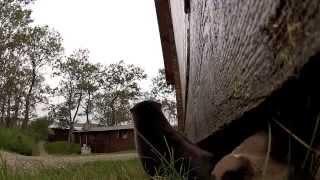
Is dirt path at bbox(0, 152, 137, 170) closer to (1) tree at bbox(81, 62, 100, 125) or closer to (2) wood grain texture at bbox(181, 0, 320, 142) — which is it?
(2) wood grain texture at bbox(181, 0, 320, 142)

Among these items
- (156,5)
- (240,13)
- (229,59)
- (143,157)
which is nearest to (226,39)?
(229,59)

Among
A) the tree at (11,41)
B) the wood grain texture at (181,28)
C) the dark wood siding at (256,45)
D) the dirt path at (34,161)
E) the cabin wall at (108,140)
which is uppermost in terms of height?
the tree at (11,41)

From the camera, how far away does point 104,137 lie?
181 ft

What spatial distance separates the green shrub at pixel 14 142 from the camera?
2492cm

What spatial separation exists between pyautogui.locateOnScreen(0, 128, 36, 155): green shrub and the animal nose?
24.7 m

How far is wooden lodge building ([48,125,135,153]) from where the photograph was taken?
54.0m

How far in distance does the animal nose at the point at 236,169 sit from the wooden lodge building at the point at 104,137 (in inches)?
2093

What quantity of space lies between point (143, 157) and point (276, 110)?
3.24ft

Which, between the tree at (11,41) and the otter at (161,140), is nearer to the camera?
the otter at (161,140)

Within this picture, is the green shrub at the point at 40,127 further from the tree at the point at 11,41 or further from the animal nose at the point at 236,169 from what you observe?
the animal nose at the point at 236,169

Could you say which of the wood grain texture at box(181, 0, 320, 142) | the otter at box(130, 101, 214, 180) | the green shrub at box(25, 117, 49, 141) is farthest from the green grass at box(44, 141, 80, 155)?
the wood grain texture at box(181, 0, 320, 142)

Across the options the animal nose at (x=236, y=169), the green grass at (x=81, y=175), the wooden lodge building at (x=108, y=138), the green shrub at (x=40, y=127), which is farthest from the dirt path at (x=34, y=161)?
the wooden lodge building at (x=108, y=138)

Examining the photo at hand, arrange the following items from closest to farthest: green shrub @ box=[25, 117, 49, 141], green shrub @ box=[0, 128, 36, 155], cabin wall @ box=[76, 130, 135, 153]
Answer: green shrub @ box=[0, 128, 36, 155] < green shrub @ box=[25, 117, 49, 141] < cabin wall @ box=[76, 130, 135, 153]

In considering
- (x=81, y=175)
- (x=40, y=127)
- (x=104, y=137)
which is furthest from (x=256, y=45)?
(x=104, y=137)
